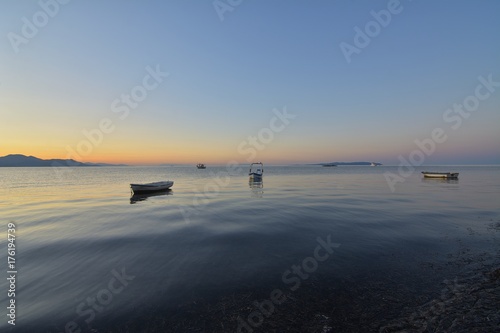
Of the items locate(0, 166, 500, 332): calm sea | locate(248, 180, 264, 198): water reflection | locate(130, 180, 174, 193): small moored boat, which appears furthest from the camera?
locate(130, 180, 174, 193): small moored boat

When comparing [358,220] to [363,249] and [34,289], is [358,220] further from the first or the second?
[34,289]

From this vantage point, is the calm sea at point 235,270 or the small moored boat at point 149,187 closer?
the calm sea at point 235,270

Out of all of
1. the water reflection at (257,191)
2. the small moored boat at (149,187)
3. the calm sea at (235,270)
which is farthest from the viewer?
the small moored boat at (149,187)

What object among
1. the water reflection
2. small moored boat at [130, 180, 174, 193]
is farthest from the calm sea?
small moored boat at [130, 180, 174, 193]

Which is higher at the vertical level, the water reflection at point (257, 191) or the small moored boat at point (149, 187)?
the small moored boat at point (149, 187)

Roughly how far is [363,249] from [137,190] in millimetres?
37514

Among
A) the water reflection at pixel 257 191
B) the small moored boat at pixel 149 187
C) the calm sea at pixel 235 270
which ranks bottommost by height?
the calm sea at pixel 235 270

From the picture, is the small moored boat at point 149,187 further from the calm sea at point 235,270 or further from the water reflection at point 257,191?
the calm sea at point 235,270

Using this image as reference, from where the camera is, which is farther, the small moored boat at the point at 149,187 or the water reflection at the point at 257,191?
the small moored boat at the point at 149,187

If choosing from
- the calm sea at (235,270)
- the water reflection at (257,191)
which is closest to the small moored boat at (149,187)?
the water reflection at (257,191)

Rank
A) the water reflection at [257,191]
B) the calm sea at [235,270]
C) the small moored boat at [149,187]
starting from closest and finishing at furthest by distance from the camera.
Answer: the calm sea at [235,270], the water reflection at [257,191], the small moored boat at [149,187]

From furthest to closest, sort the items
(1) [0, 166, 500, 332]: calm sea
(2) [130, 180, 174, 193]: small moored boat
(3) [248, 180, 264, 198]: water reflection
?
1. (2) [130, 180, 174, 193]: small moored boat
2. (3) [248, 180, 264, 198]: water reflection
3. (1) [0, 166, 500, 332]: calm sea

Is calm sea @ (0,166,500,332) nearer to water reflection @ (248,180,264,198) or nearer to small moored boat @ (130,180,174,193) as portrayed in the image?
water reflection @ (248,180,264,198)

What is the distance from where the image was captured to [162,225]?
19562 mm
